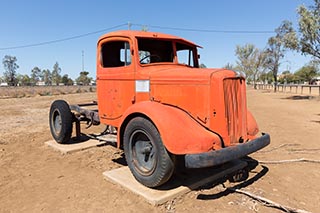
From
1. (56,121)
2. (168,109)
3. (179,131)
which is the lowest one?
(56,121)

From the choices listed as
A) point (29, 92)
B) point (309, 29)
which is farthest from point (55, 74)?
point (309, 29)

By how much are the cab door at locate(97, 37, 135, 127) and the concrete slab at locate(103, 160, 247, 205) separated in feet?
3.30

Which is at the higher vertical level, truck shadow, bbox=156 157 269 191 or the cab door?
the cab door

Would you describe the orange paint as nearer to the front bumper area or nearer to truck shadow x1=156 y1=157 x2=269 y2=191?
the front bumper area

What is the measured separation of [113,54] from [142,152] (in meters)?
2.14

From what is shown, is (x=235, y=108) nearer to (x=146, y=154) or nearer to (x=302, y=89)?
(x=146, y=154)

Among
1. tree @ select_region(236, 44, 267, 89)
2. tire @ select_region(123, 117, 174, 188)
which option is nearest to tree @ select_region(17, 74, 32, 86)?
tree @ select_region(236, 44, 267, 89)

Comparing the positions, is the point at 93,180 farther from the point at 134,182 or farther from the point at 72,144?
the point at 72,144

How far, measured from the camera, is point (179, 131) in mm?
3486

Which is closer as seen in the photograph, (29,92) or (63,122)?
(63,122)

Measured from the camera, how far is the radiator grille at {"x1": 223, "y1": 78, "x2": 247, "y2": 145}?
3730 millimetres

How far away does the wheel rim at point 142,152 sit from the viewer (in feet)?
12.9

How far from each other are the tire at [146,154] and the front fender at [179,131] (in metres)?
0.17

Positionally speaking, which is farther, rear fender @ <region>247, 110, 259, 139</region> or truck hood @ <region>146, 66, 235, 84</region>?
rear fender @ <region>247, 110, 259, 139</region>
